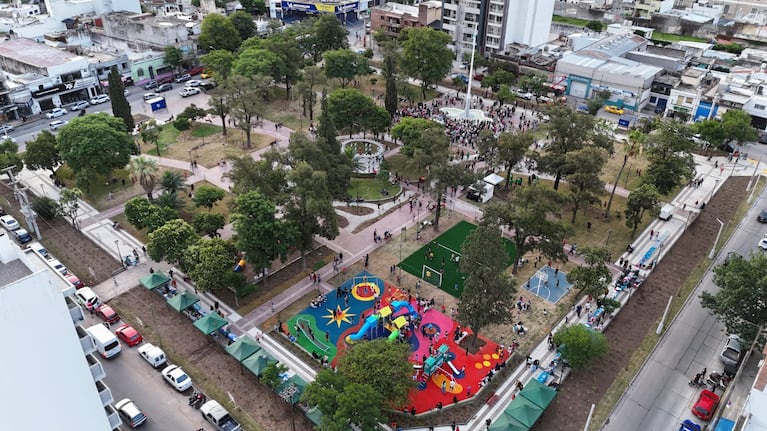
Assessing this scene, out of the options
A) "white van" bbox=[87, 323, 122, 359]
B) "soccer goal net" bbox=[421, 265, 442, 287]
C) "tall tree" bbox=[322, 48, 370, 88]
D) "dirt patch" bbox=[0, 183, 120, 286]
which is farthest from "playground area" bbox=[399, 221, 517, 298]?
"tall tree" bbox=[322, 48, 370, 88]

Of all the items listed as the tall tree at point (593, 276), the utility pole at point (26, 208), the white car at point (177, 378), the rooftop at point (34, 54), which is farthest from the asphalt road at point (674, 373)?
the rooftop at point (34, 54)

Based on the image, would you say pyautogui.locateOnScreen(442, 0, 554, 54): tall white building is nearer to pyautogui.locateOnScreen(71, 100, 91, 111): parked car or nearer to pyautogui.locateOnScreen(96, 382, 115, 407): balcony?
pyautogui.locateOnScreen(71, 100, 91, 111): parked car

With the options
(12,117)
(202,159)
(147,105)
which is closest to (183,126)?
(202,159)

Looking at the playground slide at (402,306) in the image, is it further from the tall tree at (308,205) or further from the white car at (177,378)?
the white car at (177,378)

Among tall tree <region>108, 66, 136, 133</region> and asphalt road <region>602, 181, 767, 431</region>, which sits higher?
tall tree <region>108, 66, 136, 133</region>

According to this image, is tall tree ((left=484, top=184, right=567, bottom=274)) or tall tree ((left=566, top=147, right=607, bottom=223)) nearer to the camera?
tall tree ((left=484, top=184, right=567, bottom=274))

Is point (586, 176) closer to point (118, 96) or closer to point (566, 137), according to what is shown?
point (566, 137)
